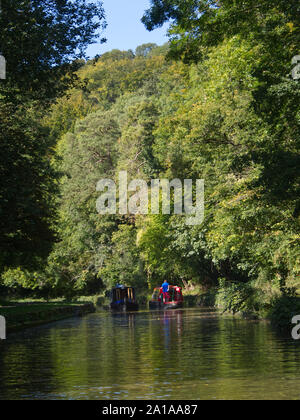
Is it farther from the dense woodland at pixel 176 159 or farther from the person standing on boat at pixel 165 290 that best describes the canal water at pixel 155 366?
the person standing on boat at pixel 165 290

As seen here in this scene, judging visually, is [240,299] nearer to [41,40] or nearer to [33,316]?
[33,316]

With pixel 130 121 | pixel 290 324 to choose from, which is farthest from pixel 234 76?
pixel 130 121

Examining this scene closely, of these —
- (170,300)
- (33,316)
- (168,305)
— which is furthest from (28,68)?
(170,300)

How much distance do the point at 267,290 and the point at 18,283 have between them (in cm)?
4692

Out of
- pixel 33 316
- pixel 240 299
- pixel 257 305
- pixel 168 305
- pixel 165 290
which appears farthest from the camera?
pixel 165 290

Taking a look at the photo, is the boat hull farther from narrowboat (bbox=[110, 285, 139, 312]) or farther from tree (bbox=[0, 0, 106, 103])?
tree (bbox=[0, 0, 106, 103])

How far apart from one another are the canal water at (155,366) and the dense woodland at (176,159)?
16.9ft

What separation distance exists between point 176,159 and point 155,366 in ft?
131

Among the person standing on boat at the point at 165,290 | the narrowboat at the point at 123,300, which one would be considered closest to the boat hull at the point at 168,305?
the person standing on boat at the point at 165,290

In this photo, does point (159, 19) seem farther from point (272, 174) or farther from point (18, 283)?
point (18, 283)

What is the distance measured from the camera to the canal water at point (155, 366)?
35.8 feet

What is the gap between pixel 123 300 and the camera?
51188 millimetres

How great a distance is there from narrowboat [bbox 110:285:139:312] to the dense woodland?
5776mm
